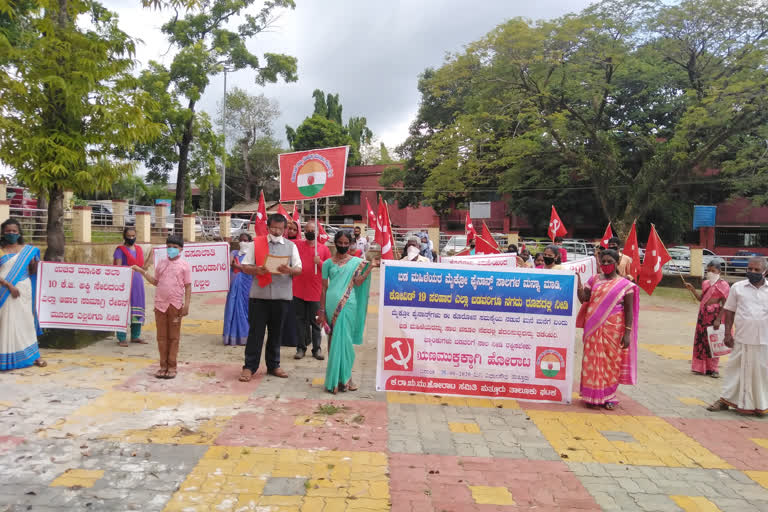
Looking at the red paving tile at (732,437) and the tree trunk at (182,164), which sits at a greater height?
the tree trunk at (182,164)

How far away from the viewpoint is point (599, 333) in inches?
221

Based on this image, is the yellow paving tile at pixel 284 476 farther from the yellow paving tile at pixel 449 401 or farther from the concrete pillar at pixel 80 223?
the concrete pillar at pixel 80 223

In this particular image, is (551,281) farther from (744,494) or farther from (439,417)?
(744,494)

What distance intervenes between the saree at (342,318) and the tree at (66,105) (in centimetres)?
384

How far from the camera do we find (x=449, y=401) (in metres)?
5.72

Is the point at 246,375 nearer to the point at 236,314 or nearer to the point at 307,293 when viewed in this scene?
the point at 307,293

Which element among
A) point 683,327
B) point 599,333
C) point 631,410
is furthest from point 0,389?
point 683,327

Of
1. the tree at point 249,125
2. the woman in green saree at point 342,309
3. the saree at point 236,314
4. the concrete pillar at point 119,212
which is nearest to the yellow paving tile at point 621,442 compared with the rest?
the woman in green saree at point 342,309

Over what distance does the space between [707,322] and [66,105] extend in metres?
8.84

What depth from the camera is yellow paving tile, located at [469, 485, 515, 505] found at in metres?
3.55

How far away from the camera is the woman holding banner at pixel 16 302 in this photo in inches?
239

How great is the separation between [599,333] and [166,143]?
827 inches

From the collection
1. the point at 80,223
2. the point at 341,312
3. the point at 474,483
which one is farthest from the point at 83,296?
the point at 80,223

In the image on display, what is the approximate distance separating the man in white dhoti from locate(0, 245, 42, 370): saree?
7389 millimetres
